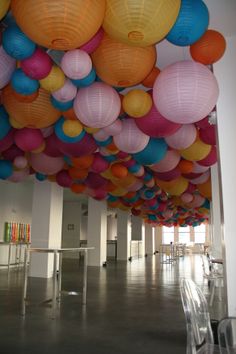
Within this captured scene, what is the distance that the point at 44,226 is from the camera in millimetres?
8898

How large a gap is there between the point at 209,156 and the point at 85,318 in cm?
298

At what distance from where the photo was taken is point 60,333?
12.6 ft

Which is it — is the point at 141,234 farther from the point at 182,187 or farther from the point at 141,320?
the point at 141,320

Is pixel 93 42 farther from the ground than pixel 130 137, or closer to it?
farther from the ground

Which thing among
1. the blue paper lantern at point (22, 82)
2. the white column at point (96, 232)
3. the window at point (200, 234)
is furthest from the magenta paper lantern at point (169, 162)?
the window at point (200, 234)

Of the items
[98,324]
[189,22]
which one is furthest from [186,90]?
[98,324]

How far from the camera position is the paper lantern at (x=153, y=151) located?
459 centimetres

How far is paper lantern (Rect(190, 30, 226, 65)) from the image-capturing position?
2.97 metres

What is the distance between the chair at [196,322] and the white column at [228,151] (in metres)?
0.95

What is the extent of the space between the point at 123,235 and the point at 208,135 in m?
13.1

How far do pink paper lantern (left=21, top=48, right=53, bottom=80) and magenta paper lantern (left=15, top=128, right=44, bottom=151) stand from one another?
137cm

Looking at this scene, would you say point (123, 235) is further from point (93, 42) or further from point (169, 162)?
point (93, 42)

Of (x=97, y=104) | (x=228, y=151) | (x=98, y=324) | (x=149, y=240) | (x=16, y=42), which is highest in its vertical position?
(x=16, y=42)

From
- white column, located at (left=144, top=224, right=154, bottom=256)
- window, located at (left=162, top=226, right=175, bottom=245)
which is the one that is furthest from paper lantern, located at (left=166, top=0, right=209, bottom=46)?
window, located at (left=162, top=226, right=175, bottom=245)
